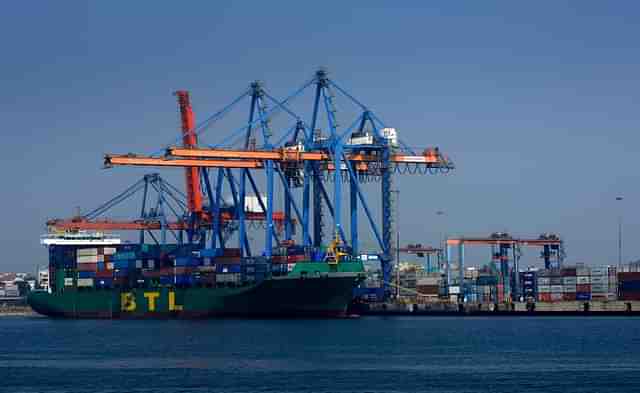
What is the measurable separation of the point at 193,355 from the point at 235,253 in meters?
34.9

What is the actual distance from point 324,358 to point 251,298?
33959 mm

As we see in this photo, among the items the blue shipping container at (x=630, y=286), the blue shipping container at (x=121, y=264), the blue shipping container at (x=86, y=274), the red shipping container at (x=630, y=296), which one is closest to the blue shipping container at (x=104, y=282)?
the blue shipping container at (x=86, y=274)

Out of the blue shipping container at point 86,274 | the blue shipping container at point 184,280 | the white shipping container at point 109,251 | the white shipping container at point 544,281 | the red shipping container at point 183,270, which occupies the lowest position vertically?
the white shipping container at point 544,281

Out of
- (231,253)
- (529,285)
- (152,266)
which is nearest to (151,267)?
(152,266)

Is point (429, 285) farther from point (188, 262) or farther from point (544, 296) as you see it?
point (188, 262)

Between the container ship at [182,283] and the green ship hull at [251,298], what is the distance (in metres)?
0.07

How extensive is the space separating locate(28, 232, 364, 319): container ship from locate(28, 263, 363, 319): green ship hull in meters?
0.07

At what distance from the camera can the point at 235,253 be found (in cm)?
9006

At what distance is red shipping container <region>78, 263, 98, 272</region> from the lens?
10006cm

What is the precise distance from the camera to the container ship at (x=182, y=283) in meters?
84.4

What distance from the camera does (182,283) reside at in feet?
301

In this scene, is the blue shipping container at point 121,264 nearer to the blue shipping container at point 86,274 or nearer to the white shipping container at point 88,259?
the blue shipping container at point 86,274

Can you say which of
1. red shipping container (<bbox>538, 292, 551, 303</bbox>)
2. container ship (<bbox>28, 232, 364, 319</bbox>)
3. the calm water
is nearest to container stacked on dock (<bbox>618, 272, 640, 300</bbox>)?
red shipping container (<bbox>538, 292, 551, 303</bbox>)

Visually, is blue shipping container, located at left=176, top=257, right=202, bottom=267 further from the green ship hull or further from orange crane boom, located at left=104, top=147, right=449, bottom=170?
orange crane boom, located at left=104, top=147, right=449, bottom=170
